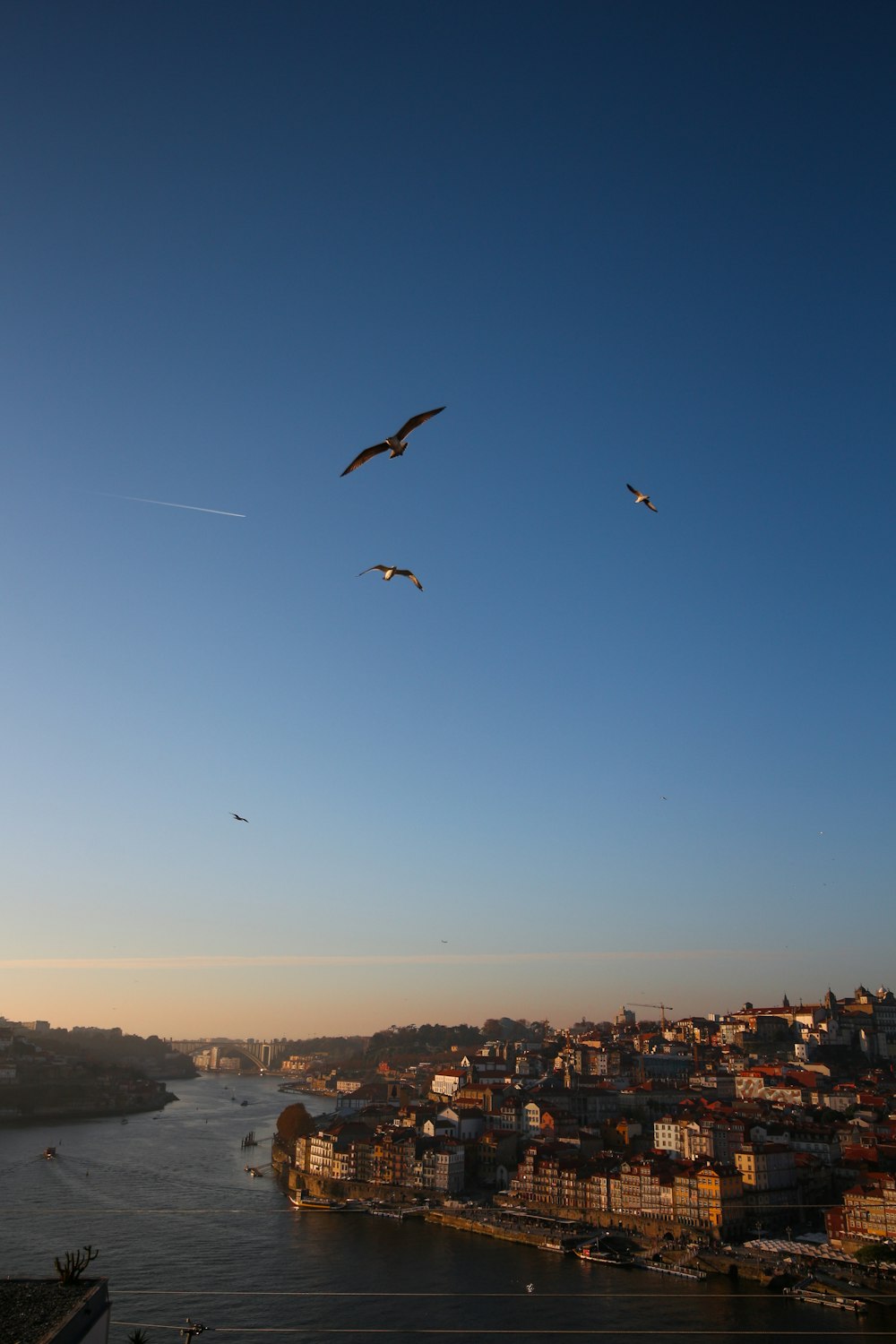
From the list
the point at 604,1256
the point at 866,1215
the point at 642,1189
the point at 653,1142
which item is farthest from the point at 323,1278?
the point at 653,1142

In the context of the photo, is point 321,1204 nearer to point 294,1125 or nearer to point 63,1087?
point 294,1125

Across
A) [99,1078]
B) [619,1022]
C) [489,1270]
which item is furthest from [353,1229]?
[619,1022]

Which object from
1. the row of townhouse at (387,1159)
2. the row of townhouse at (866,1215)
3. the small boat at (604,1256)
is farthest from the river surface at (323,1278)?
the row of townhouse at (866,1215)

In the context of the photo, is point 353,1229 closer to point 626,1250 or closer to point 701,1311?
point 626,1250

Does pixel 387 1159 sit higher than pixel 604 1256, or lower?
higher

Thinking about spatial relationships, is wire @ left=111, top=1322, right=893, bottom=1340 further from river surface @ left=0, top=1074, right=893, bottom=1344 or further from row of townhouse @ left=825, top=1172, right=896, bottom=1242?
row of townhouse @ left=825, top=1172, right=896, bottom=1242

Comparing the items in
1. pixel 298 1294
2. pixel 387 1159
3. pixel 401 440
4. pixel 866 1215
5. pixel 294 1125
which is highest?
pixel 401 440
